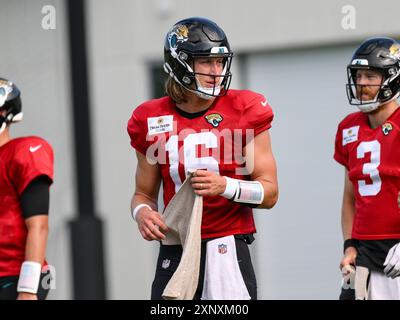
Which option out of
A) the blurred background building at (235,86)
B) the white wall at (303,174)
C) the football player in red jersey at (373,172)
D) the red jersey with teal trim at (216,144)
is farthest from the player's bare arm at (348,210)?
the white wall at (303,174)

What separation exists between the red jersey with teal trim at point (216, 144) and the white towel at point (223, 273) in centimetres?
6

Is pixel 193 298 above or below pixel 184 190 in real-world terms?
below

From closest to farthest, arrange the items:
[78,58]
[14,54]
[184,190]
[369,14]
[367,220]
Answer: [184,190]
[367,220]
[78,58]
[369,14]
[14,54]

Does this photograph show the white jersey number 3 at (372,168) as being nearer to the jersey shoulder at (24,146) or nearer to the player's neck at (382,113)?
the player's neck at (382,113)

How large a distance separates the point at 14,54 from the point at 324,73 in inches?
127

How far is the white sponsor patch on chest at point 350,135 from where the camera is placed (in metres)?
6.34

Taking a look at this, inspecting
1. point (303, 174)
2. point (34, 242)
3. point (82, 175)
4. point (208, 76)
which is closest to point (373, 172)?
point (208, 76)

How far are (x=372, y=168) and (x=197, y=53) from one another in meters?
1.18

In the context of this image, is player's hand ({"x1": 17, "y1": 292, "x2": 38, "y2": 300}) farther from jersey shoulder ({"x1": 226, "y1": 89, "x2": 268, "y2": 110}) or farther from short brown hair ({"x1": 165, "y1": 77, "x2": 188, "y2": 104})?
jersey shoulder ({"x1": 226, "y1": 89, "x2": 268, "y2": 110})

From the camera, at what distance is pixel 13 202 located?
18.9 feet

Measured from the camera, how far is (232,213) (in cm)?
571

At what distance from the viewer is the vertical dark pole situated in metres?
9.25

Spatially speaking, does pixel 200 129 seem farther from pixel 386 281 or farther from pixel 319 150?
pixel 319 150

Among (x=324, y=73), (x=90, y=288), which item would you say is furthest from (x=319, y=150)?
(x=90, y=288)
